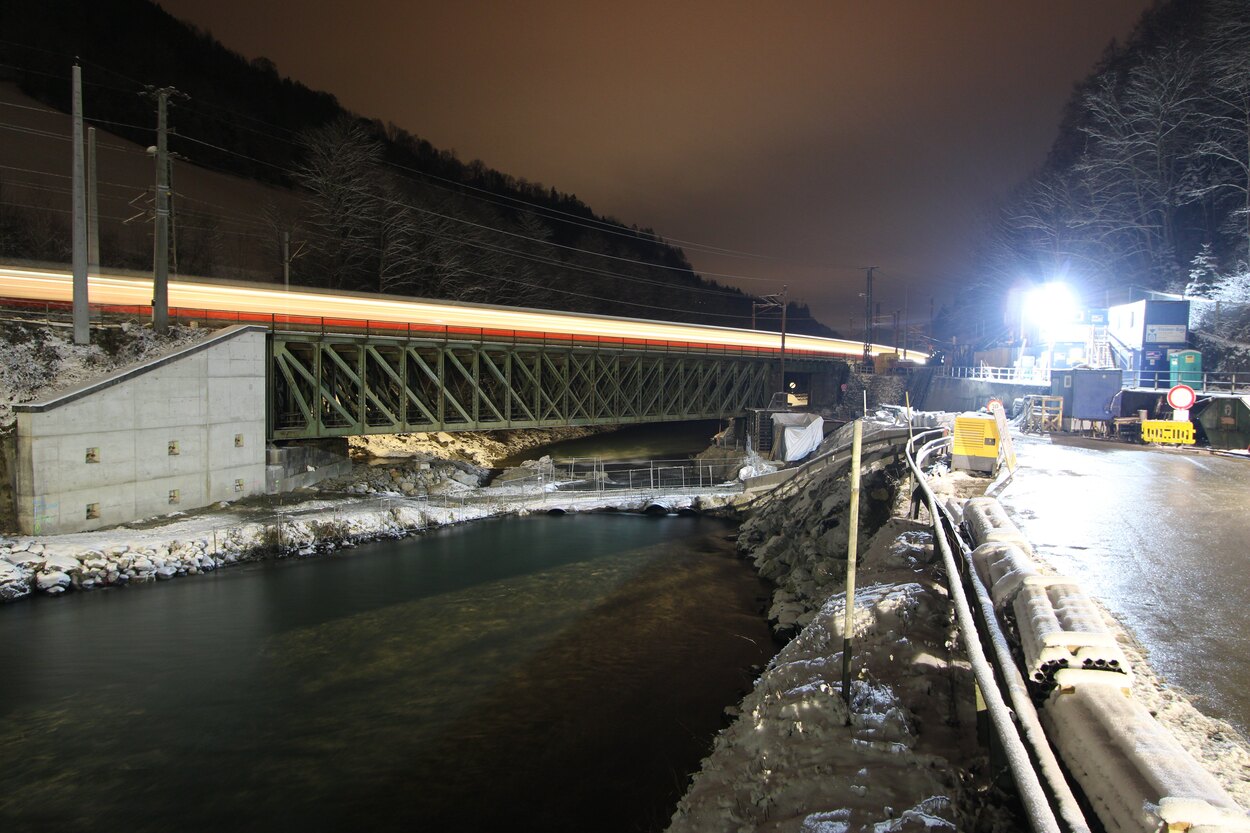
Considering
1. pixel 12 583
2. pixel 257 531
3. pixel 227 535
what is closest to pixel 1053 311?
pixel 257 531

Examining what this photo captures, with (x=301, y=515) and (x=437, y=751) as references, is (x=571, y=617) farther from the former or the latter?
(x=301, y=515)

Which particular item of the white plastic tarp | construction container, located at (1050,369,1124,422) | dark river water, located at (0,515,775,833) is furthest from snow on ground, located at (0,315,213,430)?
construction container, located at (1050,369,1124,422)

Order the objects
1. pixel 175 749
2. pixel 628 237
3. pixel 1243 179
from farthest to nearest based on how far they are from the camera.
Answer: pixel 628 237 < pixel 1243 179 < pixel 175 749

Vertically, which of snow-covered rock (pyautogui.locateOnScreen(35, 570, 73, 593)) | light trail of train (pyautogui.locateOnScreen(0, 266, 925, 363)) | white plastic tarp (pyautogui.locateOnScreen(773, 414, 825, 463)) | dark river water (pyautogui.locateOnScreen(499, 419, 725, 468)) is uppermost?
light trail of train (pyautogui.locateOnScreen(0, 266, 925, 363))

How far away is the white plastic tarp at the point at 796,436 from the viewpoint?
3391 centimetres

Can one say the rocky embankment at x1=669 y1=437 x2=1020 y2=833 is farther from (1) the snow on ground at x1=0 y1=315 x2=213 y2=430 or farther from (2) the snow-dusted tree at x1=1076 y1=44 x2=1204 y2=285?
(2) the snow-dusted tree at x1=1076 y1=44 x2=1204 y2=285

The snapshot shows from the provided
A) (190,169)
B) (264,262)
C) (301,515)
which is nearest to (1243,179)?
(301,515)

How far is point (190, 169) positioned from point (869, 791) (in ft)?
274

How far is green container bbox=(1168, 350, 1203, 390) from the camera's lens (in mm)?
27203

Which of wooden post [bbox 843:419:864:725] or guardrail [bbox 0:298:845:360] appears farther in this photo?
guardrail [bbox 0:298:845:360]

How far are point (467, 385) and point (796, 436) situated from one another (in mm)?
18777

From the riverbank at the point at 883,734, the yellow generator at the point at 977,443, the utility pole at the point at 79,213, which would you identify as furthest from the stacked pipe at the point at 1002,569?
the utility pole at the point at 79,213

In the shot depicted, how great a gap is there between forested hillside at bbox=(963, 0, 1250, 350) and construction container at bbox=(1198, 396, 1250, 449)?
62.7 ft

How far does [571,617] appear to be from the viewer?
53.4 feet
